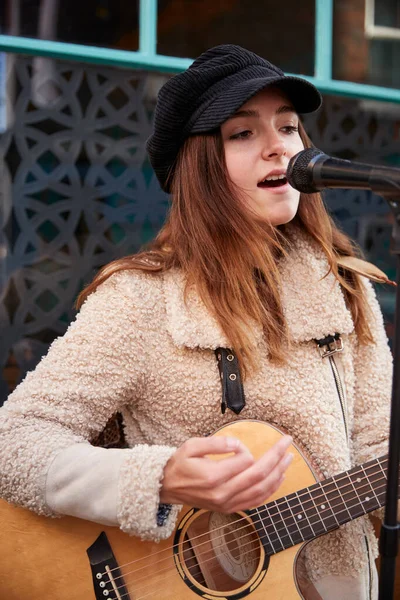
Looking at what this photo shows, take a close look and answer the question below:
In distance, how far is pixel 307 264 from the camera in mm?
2092

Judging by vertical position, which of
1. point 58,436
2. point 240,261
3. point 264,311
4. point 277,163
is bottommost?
point 58,436

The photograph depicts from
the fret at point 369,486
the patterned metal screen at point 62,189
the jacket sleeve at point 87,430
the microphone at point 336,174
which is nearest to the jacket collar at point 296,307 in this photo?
the jacket sleeve at point 87,430

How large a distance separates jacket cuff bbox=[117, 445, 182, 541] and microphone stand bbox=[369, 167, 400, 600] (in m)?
0.56

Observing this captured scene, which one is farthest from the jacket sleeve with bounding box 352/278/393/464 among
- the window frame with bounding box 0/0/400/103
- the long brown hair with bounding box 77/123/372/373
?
the window frame with bounding box 0/0/400/103

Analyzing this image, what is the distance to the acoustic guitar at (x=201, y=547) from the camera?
1.78m

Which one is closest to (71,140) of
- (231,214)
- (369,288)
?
(231,214)

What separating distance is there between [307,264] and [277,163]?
1.07 ft

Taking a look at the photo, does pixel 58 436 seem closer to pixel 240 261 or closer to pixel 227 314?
pixel 227 314

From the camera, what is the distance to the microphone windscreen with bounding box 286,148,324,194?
1.48 m

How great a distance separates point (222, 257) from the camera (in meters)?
2.01

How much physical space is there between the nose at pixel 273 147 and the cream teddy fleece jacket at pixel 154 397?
1.13 feet

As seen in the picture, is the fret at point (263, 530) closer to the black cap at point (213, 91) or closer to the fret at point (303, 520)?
the fret at point (303, 520)

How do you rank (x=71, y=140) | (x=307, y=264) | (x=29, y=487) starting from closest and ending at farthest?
(x=29, y=487) → (x=307, y=264) → (x=71, y=140)

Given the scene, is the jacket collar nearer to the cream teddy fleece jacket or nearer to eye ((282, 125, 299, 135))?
the cream teddy fleece jacket
